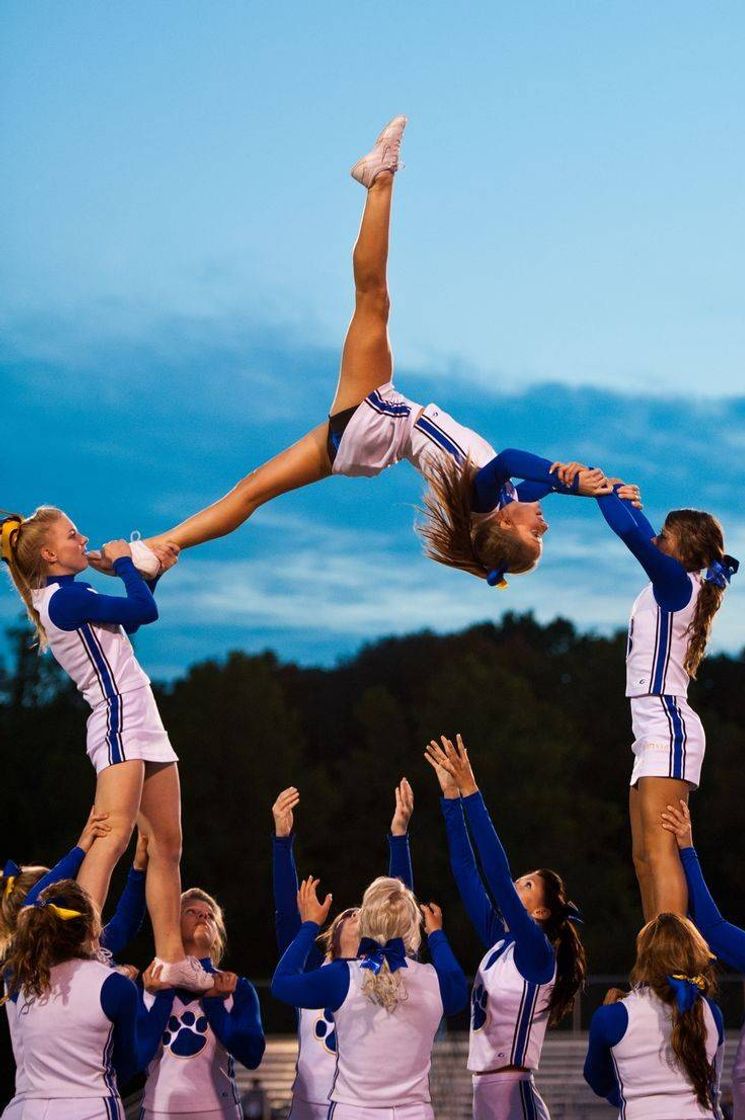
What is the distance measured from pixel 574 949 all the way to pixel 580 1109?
7.39 m

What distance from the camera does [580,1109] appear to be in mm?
12273

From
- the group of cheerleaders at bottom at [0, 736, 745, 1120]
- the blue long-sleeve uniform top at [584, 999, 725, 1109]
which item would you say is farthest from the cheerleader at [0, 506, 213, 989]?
the blue long-sleeve uniform top at [584, 999, 725, 1109]

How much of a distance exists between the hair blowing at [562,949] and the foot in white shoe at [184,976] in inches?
50.9

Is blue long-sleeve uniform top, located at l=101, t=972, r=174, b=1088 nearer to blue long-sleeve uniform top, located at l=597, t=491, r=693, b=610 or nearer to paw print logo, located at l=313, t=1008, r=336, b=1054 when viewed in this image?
paw print logo, located at l=313, t=1008, r=336, b=1054

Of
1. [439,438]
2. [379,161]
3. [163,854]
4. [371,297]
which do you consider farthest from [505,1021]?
[379,161]

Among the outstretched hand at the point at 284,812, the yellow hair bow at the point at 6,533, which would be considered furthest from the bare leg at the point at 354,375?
the outstretched hand at the point at 284,812

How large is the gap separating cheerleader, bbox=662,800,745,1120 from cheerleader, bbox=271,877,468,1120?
40.2 inches

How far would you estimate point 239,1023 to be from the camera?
18.5ft

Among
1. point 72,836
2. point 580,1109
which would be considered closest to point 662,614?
point 580,1109

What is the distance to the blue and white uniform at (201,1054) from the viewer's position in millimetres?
5633

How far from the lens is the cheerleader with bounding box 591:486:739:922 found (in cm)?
560

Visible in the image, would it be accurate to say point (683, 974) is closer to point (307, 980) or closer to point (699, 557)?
point (307, 980)

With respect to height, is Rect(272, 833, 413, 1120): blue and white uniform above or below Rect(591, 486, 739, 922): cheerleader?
below

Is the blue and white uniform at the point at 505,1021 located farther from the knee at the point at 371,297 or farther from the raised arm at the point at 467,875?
the knee at the point at 371,297
